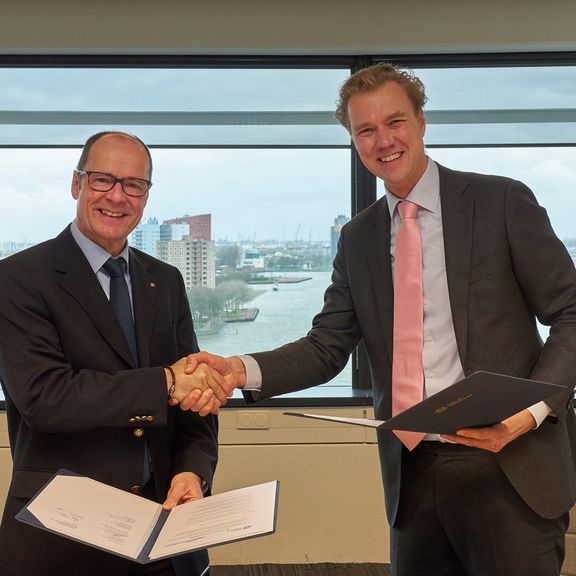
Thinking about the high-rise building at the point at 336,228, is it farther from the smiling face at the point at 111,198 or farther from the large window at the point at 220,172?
the smiling face at the point at 111,198

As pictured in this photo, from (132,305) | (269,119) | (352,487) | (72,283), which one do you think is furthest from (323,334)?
(269,119)

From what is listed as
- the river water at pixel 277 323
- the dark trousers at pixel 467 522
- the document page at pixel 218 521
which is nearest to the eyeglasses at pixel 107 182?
the document page at pixel 218 521

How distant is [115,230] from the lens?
1.89 metres

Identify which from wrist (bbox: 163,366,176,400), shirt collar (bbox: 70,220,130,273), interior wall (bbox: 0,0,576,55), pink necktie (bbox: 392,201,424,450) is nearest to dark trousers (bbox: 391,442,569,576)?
pink necktie (bbox: 392,201,424,450)

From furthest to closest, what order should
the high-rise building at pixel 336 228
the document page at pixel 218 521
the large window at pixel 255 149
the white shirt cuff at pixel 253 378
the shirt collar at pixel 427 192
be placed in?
the high-rise building at pixel 336 228, the large window at pixel 255 149, the white shirt cuff at pixel 253 378, the shirt collar at pixel 427 192, the document page at pixel 218 521

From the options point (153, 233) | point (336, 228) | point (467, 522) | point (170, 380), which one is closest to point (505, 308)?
point (467, 522)

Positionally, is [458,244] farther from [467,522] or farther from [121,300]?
[121,300]

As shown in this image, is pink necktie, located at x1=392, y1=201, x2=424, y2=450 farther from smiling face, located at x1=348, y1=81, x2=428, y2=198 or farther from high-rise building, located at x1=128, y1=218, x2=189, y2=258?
high-rise building, located at x1=128, y1=218, x2=189, y2=258

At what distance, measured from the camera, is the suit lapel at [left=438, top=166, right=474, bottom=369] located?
6.01 ft

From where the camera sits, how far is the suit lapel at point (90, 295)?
5.82ft

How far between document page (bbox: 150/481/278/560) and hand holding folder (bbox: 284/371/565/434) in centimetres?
26

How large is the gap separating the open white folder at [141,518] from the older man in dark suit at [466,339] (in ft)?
1.17

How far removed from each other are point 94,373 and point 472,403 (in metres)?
0.88

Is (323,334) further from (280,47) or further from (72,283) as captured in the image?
(280,47)
